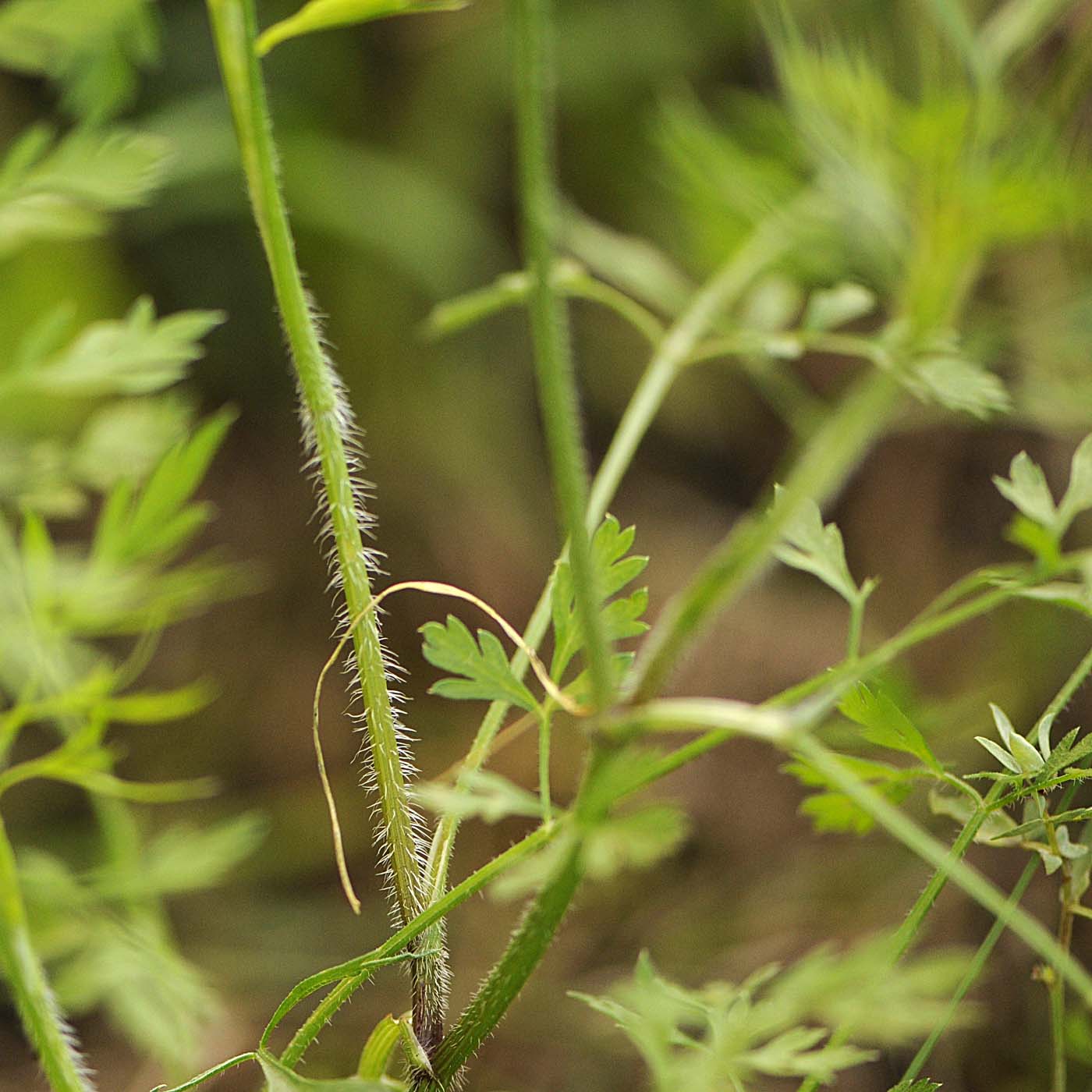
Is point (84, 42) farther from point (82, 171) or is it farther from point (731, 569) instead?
point (731, 569)

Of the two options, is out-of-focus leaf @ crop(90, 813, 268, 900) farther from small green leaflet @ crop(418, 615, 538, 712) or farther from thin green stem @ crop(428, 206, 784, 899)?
small green leaflet @ crop(418, 615, 538, 712)

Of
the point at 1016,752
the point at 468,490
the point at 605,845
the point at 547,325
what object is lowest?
the point at 468,490

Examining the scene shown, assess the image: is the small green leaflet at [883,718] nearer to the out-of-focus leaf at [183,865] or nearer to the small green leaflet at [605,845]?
the small green leaflet at [605,845]

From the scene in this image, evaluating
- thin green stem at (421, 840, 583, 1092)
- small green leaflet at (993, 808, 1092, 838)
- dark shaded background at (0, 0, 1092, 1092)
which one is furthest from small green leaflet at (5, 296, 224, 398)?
dark shaded background at (0, 0, 1092, 1092)

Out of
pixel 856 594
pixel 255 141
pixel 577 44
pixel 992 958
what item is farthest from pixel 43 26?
pixel 992 958

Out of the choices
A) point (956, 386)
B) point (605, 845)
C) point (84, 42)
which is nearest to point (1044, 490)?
point (956, 386)

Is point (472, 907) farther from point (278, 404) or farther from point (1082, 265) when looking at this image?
point (1082, 265)
